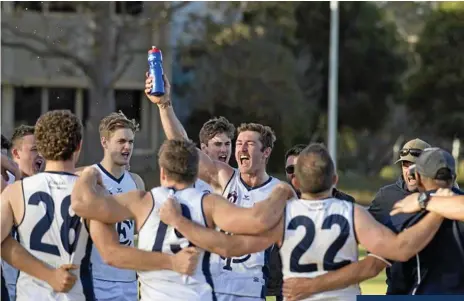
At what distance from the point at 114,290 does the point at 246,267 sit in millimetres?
1074

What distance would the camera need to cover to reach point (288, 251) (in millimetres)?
5926

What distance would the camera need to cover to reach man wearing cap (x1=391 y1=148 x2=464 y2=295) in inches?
239

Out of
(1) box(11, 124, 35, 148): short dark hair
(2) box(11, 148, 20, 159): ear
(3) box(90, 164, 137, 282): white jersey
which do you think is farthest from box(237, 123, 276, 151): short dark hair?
(2) box(11, 148, 20, 159): ear

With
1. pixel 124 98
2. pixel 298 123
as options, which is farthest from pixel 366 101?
pixel 124 98

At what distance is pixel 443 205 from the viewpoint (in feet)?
19.2

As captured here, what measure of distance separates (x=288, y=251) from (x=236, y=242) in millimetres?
309

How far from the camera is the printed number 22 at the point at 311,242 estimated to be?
5.86 meters

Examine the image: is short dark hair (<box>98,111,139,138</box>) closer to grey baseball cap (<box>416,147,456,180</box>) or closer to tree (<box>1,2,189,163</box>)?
grey baseball cap (<box>416,147,456,180</box>)

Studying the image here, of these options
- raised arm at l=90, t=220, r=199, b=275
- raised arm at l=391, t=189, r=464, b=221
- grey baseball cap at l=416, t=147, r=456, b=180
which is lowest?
raised arm at l=90, t=220, r=199, b=275

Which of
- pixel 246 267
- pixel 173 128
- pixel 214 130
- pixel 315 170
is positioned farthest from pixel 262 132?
pixel 315 170

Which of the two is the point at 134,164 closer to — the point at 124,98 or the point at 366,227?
the point at 124,98

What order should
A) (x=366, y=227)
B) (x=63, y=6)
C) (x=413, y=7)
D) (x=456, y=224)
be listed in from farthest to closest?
(x=413, y=7)
(x=63, y=6)
(x=456, y=224)
(x=366, y=227)

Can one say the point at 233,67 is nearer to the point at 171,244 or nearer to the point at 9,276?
the point at 9,276

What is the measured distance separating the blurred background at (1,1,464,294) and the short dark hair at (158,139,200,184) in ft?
62.8
